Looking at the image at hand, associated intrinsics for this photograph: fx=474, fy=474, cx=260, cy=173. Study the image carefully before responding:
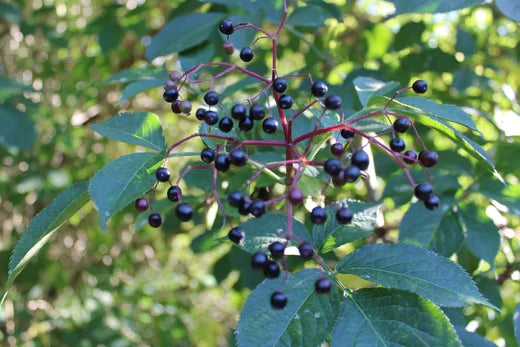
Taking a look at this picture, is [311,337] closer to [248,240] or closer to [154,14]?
[248,240]

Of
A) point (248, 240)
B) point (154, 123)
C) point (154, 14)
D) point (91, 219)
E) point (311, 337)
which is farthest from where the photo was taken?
point (91, 219)

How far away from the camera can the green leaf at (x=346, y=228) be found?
960 mm

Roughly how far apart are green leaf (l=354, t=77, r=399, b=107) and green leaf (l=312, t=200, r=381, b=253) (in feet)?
0.72

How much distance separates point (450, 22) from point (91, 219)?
2.78 m

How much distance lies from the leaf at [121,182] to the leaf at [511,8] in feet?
2.74

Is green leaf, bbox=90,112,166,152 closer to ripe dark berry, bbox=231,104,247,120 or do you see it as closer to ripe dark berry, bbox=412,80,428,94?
ripe dark berry, bbox=231,104,247,120

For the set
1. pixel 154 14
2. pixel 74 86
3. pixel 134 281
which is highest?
pixel 154 14

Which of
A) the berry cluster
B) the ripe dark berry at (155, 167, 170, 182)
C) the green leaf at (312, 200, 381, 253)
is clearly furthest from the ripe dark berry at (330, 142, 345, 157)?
the ripe dark berry at (155, 167, 170, 182)

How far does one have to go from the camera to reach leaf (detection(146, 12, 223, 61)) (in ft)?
4.91

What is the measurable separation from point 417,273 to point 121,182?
0.54m

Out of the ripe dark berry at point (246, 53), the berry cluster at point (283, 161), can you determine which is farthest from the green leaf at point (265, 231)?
the ripe dark berry at point (246, 53)

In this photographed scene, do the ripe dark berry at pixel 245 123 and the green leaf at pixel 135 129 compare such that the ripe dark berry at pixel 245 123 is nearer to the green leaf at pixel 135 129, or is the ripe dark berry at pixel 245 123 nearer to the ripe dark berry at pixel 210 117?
the ripe dark berry at pixel 210 117

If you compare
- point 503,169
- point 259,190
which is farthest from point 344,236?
point 503,169

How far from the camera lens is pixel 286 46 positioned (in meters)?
2.44
